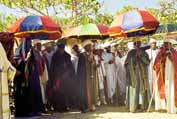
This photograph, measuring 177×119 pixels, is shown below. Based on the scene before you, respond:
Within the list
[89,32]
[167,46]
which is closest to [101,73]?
[89,32]

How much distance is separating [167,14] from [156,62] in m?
12.5

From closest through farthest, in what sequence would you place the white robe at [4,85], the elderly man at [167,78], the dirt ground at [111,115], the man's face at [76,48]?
the white robe at [4,85] < the dirt ground at [111,115] < the elderly man at [167,78] < the man's face at [76,48]

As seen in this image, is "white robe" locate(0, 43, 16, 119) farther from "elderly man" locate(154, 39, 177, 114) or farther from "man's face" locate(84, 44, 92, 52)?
"man's face" locate(84, 44, 92, 52)

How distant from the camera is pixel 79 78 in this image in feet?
39.4

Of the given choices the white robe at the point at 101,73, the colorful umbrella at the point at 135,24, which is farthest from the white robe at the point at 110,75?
the colorful umbrella at the point at 135,24

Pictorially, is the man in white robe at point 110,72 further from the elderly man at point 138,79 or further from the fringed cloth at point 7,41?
the fringed cloth at point 7,41

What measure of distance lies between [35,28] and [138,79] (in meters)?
2.75

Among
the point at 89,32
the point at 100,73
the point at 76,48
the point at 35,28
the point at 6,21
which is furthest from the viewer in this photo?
the point at 6,21

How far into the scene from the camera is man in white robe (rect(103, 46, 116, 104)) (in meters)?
13.4

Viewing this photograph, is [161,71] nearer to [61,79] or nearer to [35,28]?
[61,79]

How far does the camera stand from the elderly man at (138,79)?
37.8 ft

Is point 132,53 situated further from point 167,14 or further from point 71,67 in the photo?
point 167,14

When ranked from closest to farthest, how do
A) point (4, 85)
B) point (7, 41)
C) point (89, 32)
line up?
1. point (4, 85)
2. point (7, 41)
3. point (89, 32)

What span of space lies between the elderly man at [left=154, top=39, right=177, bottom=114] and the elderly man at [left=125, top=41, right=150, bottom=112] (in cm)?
36
